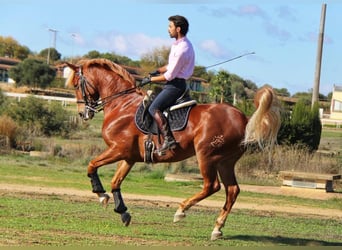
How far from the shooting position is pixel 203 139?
1178cm

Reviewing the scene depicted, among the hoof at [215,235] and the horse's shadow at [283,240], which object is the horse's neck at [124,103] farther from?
the horse's shadow at [283,240]

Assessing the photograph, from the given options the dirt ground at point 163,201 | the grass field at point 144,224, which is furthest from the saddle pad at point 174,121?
the dirt ground at point 163,201

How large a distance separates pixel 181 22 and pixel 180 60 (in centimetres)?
65

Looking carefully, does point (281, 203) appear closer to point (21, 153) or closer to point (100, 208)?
point (100, 208)

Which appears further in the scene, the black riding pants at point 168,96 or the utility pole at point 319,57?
the utility pole at point 319,57

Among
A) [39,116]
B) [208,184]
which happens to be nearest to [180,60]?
[208,184]

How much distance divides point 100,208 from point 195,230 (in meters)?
3.44

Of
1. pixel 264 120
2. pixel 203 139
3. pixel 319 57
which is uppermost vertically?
pixel 319 57

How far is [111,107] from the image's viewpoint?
41.9 feet

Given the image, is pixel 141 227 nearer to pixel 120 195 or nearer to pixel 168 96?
pixel 120 195

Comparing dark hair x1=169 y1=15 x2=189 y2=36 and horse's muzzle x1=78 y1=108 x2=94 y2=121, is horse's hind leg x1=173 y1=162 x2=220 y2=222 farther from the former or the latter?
horse's muzzle x1=78 y1=108 x2=94 y2=121

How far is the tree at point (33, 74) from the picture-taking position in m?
104

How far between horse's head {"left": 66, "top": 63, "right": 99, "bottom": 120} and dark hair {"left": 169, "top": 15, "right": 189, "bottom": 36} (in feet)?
7.43

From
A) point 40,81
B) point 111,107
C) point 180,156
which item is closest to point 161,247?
point 180,156
